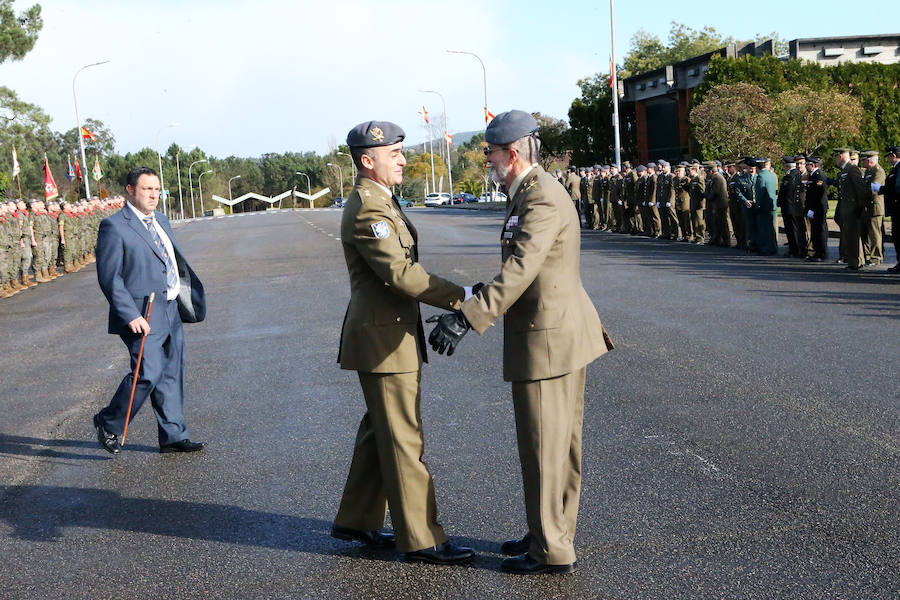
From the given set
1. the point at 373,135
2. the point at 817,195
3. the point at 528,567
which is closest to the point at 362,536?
the point at 528,567

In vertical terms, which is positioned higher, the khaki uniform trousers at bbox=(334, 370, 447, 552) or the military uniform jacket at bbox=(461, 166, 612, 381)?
the military uniform jacket at bbox=(461, 166, 612, 381)

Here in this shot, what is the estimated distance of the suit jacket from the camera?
670 cm

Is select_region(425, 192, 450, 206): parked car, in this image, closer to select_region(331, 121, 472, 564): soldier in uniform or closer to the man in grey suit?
the man in grey suit

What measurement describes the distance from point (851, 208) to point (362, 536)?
1327 cm

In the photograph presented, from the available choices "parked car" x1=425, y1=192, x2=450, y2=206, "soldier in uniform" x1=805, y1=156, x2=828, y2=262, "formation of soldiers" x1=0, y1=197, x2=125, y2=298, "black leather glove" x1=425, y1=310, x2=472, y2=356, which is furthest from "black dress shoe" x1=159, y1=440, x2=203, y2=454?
"parked car" x1=425, y1=192, x2=450, y2=206

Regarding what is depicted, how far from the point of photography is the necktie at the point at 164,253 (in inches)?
274

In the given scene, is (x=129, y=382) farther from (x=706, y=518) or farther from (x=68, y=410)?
(x=706, y=518)

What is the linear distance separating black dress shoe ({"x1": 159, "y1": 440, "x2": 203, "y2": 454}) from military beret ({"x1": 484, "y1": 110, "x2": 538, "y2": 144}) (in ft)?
11.5

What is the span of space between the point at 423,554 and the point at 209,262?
21491mm

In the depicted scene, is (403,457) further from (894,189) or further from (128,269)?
(894,189)

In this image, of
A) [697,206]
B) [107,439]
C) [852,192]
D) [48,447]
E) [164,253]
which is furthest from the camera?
[697,206]

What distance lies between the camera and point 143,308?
22.5 feet

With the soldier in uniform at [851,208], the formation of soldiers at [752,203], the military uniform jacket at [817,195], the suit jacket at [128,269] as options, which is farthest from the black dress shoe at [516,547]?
the military uniform jacket at [817,195]

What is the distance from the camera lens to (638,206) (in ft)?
92.1
